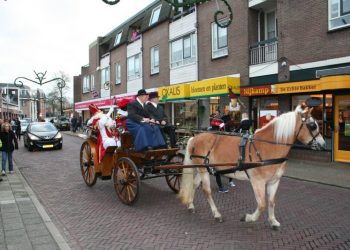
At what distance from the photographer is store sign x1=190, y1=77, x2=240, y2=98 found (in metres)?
15.7

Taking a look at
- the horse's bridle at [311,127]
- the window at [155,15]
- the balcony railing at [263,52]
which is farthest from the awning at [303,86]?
the window at [155,15]

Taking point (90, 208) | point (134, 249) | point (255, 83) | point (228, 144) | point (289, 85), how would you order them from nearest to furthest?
point (134, 249), point (228, 144), point (90, 208), point (289, 85), point (255, 83)

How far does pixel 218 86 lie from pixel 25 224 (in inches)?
449

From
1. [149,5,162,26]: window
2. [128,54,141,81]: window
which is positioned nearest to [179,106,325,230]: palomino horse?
[149,5,162,26]: window

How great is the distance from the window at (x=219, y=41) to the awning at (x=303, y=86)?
11.5ft

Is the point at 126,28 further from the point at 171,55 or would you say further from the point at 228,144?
the point at 228,144

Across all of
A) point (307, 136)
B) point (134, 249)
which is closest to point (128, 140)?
point (134, 249)

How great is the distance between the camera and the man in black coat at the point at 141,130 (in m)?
6.96

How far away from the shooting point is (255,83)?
1563cm

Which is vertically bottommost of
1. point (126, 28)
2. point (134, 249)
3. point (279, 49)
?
point (134, 249)

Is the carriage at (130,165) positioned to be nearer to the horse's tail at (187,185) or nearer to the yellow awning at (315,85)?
the horse's tail at (187,185)

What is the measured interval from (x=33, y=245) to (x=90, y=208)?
2.15m

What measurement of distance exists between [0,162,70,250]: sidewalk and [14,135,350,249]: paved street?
192 millimetres

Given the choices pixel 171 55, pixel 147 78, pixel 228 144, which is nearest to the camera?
pixel 228 144
